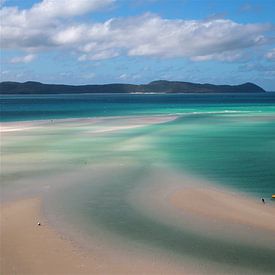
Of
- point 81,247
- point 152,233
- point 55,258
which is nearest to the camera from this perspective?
point 55,258

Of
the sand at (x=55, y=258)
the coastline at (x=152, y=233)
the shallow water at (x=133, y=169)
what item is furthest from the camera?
the shallow water at (x=133, y=169)

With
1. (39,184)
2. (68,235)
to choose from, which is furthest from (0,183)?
(68,235)

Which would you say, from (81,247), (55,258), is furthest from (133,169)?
(55,258)

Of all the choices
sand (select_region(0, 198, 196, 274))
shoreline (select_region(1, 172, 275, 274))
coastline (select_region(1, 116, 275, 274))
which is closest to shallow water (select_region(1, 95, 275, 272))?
coastline (select_region(1, 116, 275, 274))

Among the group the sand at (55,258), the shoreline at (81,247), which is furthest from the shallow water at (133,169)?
the sand at (55,258)

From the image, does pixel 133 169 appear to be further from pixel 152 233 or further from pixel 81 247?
pixel 81 247

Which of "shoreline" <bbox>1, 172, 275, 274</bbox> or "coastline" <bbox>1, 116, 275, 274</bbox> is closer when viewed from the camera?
"shoreline" <bbox>1, 172, 275, 274</bbox>

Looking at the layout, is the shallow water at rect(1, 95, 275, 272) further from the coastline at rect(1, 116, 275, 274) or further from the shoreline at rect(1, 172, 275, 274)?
the shoreline at rect(1, 172, 275, 274)

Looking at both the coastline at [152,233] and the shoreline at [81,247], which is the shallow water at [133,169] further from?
the shoreline at [81,247]

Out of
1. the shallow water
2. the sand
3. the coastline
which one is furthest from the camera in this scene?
the shallow water

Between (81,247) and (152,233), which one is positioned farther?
(152,233)

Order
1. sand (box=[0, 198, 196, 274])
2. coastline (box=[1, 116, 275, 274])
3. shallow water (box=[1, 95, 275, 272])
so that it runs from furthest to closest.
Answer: shallow water (box=[1, 95, 275, 272]) < coastline (box=[1, 116, 275, 274]) < sand (box=[0, 198, 196, 274])

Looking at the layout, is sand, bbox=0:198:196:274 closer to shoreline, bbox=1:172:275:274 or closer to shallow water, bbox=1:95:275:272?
shoreline, bbox=1:172:275:274

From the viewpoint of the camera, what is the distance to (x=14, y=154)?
24297 millimetres
